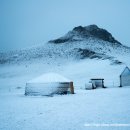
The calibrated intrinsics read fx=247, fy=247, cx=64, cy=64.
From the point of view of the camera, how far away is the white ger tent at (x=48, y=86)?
26.5 metres

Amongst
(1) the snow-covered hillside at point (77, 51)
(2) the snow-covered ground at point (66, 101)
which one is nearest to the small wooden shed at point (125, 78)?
(2) the snow-covered ground at point (66, 101)

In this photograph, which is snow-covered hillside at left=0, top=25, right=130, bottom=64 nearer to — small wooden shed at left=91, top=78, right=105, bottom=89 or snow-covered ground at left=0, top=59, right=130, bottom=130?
snow-covered ground at left=0, top=59, right=130, bottom=130

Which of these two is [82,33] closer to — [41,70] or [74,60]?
[74,60]

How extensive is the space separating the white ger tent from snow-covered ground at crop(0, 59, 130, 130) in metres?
1.36

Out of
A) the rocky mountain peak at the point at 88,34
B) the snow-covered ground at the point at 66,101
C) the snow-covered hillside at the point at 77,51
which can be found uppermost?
the rocky mountain peak at the point at 88,34

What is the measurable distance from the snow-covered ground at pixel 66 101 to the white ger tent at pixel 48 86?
1.36 metres

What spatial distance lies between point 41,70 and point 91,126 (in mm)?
50936

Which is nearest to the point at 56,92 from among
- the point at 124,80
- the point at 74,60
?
the point at 124,80

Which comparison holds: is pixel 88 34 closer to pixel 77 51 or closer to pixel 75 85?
pixel 77 51

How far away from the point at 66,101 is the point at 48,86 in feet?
25.5

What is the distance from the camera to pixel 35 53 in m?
82.7

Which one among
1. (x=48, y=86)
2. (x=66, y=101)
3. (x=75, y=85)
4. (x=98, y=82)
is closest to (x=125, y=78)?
(x=98, y=82)

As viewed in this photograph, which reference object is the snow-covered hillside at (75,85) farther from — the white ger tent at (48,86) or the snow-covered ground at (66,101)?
the white ger tent at (48,86)

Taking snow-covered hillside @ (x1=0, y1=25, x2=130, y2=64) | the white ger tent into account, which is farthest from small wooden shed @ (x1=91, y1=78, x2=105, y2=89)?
snow-covered hillside @ (x1=0, y1=25, x2=130, y2=64)
